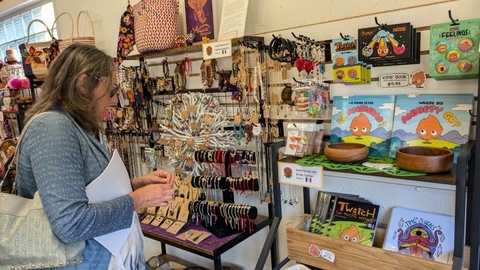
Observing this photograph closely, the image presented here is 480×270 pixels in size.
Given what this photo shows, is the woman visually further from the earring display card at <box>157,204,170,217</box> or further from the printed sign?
the earring display card at <box>157,204,170,217</box>

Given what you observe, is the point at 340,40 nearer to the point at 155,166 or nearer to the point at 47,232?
the point at 47,232

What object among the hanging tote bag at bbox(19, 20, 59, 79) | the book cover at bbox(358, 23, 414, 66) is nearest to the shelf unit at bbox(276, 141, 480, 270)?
the book cover at bbox(358, 23, 414, 66)

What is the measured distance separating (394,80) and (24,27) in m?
3.82


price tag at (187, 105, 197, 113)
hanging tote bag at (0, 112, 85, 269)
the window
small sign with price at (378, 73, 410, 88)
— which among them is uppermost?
the window

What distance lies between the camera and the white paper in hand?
1.15 m

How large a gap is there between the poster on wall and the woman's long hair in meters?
0.94

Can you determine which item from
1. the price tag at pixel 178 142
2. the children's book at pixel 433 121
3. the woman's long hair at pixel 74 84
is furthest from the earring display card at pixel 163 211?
the children's book at pixel 433 121

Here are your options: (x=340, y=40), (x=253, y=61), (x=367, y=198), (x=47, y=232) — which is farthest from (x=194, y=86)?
(x=47, y=232)

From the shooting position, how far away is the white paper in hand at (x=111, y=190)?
3.79 ft

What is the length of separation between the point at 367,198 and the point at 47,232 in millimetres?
1300

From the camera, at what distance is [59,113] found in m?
1.09

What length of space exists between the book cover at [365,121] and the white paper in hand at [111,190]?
894 millimetres

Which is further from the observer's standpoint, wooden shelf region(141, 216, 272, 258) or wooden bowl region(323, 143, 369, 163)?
wooden shelf region(141, 216, 272, 258)

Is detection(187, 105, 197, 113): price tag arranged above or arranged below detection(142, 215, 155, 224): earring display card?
above
